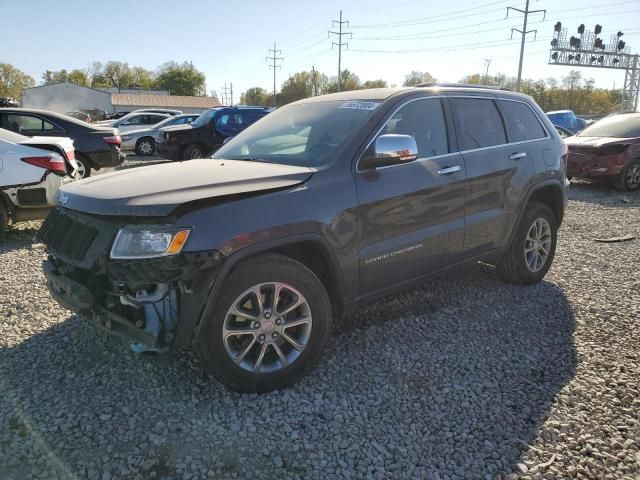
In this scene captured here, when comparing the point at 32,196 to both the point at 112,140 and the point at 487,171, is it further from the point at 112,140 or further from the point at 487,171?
the point at 487,171

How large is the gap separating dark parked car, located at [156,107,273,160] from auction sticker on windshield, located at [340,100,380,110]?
10.6 meters

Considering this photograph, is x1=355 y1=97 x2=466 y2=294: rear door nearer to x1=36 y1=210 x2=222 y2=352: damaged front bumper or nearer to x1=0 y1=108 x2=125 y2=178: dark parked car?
x1=36 y1=210 x2=222 y2=352: damaged front bumper

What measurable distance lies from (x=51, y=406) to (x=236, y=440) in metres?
1.13

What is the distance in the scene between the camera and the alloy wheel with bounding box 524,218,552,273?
4770 mm

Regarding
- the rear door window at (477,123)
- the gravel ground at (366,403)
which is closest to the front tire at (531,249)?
the gravel ground at (366,403)

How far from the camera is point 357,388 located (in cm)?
307

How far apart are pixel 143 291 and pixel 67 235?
2.37 ft

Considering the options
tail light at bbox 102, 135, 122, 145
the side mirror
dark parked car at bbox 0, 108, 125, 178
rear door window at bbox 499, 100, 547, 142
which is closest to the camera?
the side mirror

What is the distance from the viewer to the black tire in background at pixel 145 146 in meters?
18.0

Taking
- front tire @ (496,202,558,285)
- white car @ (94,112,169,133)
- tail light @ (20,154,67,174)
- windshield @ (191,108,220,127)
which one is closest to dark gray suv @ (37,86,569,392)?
front tire @ (496,202,558,285)

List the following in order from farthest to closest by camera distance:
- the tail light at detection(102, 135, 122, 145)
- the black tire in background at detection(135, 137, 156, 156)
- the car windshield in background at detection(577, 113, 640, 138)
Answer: the black tire in background at detection(135, 137, 156, 156) < the car windshield in background at detection(577, 113, 640, 138) < the tail light at detection(102, 135, 122, 145)

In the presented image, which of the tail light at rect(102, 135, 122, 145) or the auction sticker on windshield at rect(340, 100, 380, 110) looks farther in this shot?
the tail light at rect(102, 135, 122, 145)

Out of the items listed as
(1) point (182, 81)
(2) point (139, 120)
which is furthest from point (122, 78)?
(2) point (139, 120)

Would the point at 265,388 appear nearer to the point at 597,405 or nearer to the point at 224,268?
the point at 224,268
